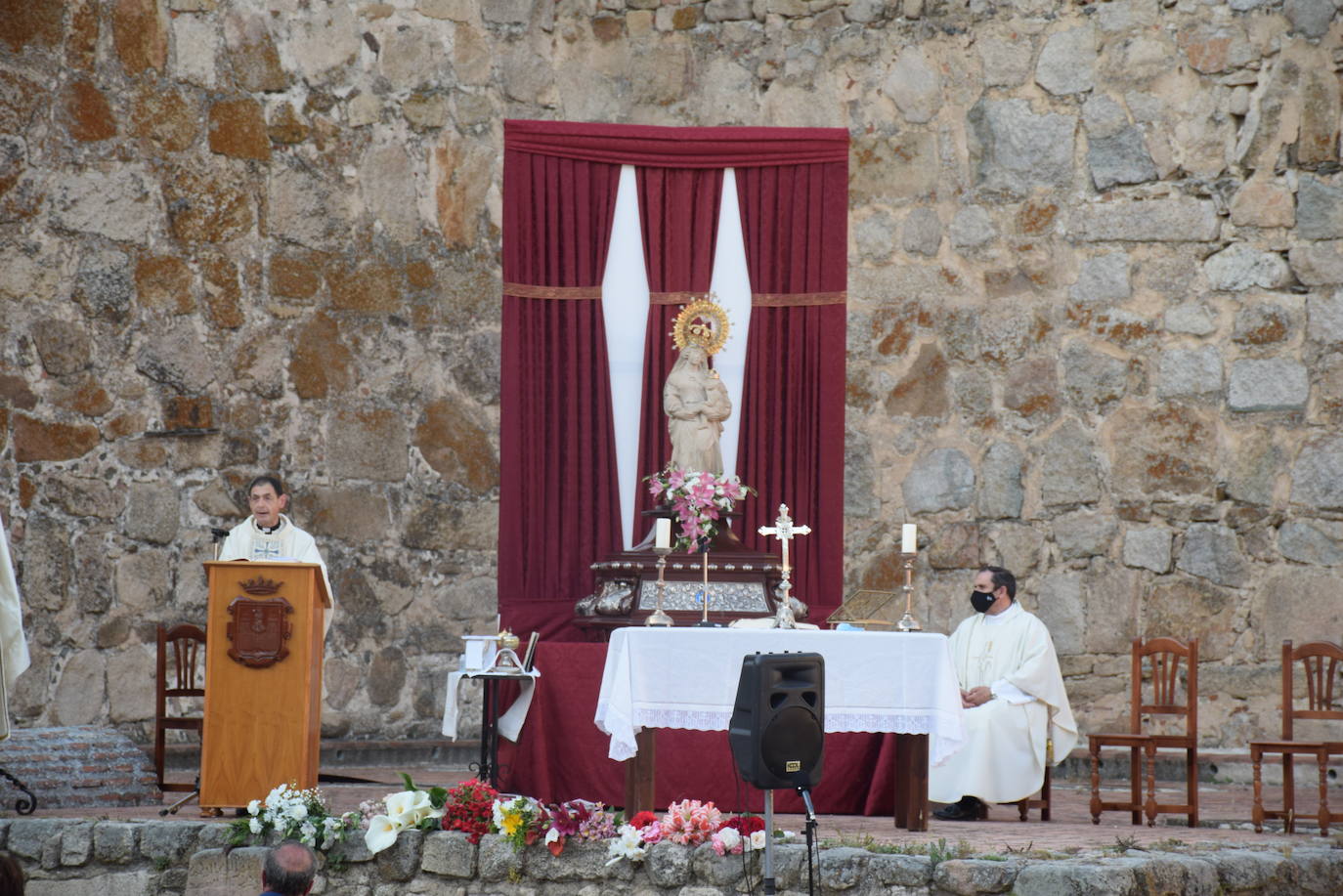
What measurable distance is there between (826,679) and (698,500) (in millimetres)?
1499

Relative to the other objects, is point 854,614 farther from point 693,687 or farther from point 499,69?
point 499,69

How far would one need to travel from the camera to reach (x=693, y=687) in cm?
639

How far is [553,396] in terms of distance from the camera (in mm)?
9594

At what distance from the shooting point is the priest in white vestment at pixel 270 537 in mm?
7105

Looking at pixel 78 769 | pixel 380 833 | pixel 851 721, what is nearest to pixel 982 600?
pixel 851 721

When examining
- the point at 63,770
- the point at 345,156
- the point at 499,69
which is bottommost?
the point at 63,770

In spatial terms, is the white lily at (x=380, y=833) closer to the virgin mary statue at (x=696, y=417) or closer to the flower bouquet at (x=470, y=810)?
the flower bouquet at (x=470, y=810)

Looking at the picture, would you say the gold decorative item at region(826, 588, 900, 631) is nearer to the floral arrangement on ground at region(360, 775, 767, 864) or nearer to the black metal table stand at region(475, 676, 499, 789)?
the floral arrangement on ground at region(360, 775, 767, 864)

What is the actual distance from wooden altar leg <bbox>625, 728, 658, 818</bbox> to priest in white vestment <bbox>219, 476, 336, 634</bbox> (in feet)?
5.18

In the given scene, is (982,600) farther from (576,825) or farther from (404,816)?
(404,816)

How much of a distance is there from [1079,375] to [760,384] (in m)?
1.88

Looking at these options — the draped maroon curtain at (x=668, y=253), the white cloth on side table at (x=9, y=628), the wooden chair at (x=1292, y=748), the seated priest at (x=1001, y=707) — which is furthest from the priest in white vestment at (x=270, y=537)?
the wooden chair at (x=1292, y=748)

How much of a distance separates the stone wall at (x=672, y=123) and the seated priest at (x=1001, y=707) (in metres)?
1.10


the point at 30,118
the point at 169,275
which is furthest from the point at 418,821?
the point at 30,118
